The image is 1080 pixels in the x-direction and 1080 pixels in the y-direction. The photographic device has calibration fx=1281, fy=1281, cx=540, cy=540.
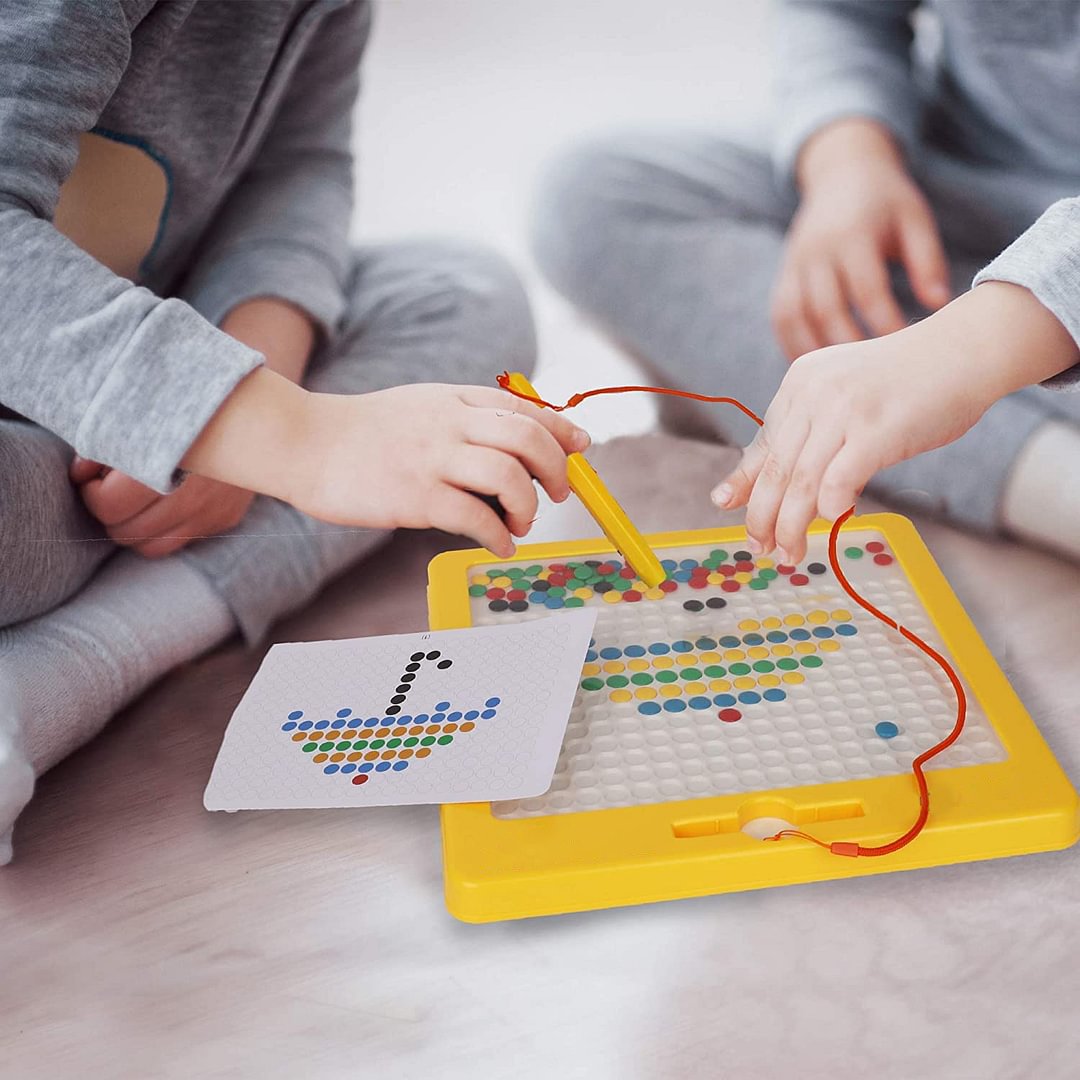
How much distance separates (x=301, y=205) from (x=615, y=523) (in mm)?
332

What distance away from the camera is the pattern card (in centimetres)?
45

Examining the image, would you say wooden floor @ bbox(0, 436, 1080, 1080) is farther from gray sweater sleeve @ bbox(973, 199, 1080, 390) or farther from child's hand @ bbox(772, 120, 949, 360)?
child's hand @ bbox(772, 120, 949, 360)

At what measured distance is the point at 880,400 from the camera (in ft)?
1.56

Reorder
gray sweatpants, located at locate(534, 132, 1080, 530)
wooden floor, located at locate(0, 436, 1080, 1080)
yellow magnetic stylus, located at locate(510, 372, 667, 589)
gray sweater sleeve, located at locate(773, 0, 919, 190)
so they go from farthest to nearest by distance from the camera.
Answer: gray sweater sleeve, located at locate(773, 0, 919, 190) → gray sweatpants, located at locate(534, 132, 1080, 530) → yellow magnetic stylus, located at locate(510, 372, 667, 589) → wooden floor, located at locate(0, 436, 1080, 1080)

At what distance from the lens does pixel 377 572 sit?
1.95 ft

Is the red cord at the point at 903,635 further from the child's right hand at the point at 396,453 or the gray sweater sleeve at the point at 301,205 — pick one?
the gray sweater sleeve at the point at 301,205

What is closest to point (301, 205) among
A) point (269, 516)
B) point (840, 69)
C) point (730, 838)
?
point (269, 516)

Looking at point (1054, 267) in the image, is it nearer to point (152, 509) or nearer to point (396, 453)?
point (396, 453)

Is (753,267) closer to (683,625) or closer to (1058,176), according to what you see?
(1058,176)

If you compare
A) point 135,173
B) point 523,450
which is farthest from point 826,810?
point 135,173

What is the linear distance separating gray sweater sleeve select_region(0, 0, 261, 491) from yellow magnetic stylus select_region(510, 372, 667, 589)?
0.13 metres

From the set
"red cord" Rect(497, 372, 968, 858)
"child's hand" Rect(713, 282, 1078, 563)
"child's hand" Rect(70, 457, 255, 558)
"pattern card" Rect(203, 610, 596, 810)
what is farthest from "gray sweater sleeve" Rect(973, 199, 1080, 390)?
"child's hand" Rect(70, 457, 255, 558)

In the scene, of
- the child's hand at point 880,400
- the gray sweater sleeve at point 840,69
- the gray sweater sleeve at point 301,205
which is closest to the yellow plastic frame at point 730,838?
the child's hand at point 880,400

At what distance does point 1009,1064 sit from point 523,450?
0.26 metres
